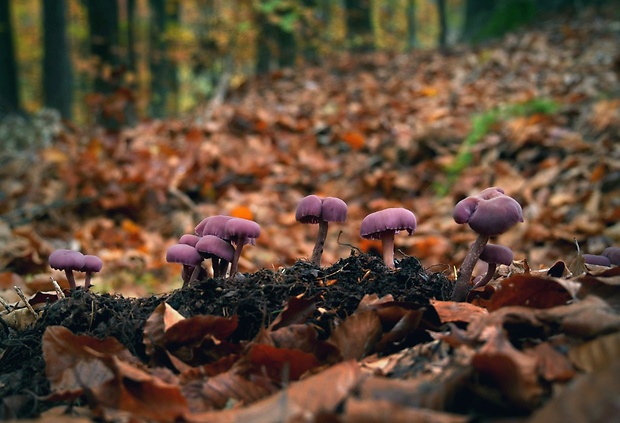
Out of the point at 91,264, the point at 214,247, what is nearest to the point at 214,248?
the point at 214,247

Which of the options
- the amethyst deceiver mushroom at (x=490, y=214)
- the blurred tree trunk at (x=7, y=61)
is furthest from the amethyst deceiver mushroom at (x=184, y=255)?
the blurred tree trunk at (x=7, y=61)

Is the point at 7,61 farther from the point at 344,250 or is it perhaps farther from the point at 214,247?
the point at 214,247

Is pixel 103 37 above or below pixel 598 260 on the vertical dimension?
above

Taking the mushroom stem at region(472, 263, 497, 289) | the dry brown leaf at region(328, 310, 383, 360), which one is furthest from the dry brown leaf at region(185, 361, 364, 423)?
the mushroom stem at region(472, 263, 497, 289)

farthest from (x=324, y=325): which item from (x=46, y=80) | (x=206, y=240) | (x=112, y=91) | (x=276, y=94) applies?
(x=46, y=80)

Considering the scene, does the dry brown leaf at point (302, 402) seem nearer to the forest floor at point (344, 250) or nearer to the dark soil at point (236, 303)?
the forest floor at point (344, 250)

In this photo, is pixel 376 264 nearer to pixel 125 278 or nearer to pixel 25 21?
pixel 125 278
